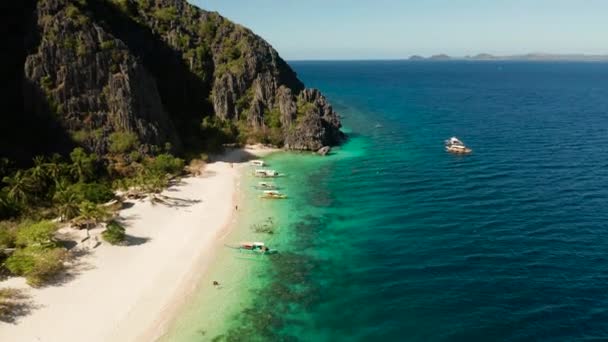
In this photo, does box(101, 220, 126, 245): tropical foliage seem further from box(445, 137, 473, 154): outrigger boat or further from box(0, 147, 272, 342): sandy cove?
box(445, 137, 473, 154): outrigger boat

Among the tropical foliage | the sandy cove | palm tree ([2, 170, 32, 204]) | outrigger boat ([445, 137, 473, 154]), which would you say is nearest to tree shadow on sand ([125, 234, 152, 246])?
the sandy cove

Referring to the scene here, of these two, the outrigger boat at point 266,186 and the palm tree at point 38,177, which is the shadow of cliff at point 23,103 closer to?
the palm tree at point 38,177

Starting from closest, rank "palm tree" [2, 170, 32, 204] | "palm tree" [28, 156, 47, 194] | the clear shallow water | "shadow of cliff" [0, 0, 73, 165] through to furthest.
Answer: the clear shallow water, "palm tree" [2, 170, 32, 204], "palm tree" [28, 156, 47, 194], "shadow of cliff" [0, 0, 73, 165]

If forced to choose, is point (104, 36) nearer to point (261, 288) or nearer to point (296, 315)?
point (261, 288)

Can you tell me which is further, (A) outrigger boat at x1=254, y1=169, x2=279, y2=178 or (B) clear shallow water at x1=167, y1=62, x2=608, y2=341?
(A) outrigger boat at x1=254, y1=169, x2=279, y2=178

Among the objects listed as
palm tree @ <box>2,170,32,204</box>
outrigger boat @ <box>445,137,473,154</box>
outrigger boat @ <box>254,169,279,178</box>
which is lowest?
outrigger boat @ <box>254,169,279,178</box>

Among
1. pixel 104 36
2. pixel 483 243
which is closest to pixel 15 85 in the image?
pixel 104 36

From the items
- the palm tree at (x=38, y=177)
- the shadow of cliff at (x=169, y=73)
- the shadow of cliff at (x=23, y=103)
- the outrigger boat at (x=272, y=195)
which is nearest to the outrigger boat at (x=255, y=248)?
the outrigger boat at (x=272, y=195)

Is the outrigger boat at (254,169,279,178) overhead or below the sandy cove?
overhead
